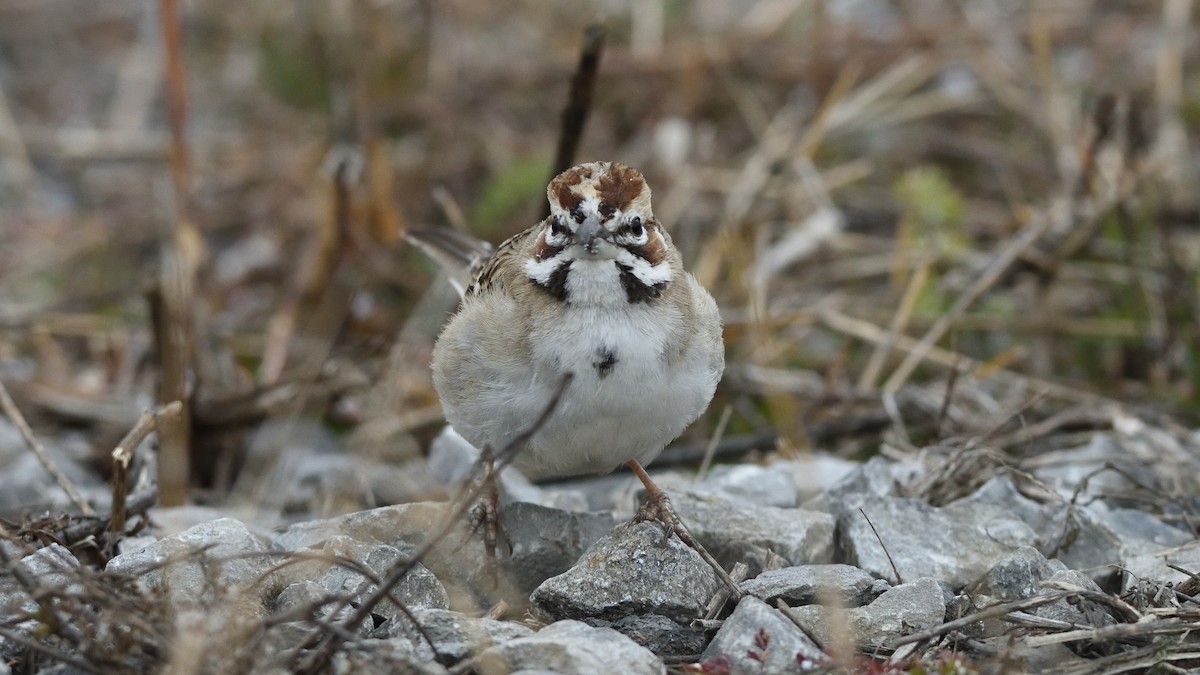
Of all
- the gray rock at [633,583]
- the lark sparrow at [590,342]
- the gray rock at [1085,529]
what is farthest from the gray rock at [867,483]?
the gray rock at [633,583]

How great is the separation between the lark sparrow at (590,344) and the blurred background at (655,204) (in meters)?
1.22

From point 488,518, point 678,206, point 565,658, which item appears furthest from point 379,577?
point 678,206

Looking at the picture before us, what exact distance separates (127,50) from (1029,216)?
7.08m

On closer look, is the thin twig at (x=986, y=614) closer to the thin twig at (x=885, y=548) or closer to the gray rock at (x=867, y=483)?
the thin twig at (x=885, y=548)

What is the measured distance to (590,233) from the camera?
379 cm

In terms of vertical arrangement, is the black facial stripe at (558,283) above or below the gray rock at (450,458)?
above

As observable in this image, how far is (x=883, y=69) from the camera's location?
344 inches

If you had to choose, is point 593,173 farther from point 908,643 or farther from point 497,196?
point 497,196

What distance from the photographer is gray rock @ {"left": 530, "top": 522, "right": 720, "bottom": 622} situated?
351 cm

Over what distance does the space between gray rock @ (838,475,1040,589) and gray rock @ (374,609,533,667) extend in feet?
3.67

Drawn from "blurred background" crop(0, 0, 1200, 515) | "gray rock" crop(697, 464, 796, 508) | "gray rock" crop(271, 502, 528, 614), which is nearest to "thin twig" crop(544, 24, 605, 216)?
"blurred background" crop(0, 0, 1200, 515)

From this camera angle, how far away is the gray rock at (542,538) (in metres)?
4.04

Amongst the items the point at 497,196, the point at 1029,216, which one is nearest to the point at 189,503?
the point at 497,196

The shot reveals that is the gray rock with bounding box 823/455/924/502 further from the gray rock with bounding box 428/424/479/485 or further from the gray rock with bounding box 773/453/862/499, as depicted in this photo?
the gray rock with bounding box 428/424/479/485
